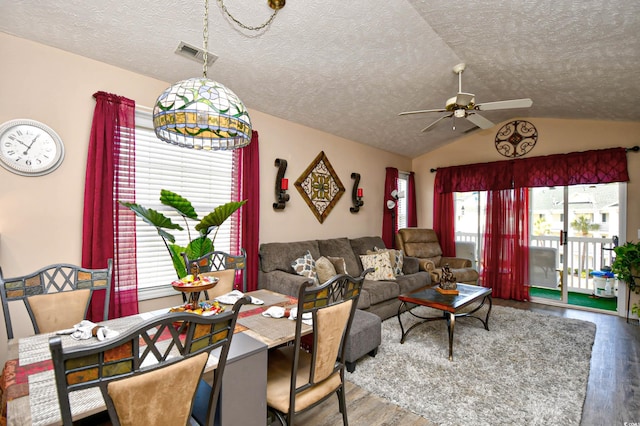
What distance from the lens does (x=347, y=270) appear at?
4.11 m

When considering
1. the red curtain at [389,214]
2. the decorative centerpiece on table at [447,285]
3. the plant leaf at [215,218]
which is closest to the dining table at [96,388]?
the plant leaf at [215,218]

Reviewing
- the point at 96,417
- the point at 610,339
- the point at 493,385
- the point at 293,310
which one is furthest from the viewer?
the point at 610,339

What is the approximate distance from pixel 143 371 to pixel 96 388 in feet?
1.23

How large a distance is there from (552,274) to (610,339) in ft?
5.38

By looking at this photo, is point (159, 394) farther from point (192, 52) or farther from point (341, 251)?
point (341, 251)

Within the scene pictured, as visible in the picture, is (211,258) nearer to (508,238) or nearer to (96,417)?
(96,417)

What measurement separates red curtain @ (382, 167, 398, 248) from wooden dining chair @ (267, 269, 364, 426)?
4038 mm

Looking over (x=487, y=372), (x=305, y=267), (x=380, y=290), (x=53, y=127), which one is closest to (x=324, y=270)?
(x=305, y=267)

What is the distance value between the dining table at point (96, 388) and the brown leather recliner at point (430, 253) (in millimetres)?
3725

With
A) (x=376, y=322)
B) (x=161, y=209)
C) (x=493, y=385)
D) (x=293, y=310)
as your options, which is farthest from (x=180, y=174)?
(x=493, y=385)

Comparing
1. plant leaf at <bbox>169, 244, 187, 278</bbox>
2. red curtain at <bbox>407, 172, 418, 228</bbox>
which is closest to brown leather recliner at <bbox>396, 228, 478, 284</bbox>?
red curtain at <bbox>407, 172, 418, 228</bbox>

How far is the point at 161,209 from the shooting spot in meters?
2.95

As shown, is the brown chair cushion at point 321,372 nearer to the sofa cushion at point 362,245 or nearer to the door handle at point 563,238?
the sofa cushion at point 362,245

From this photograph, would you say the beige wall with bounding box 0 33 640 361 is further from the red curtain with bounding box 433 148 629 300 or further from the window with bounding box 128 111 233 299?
the red curtain with bounding box 433 148 629 300
